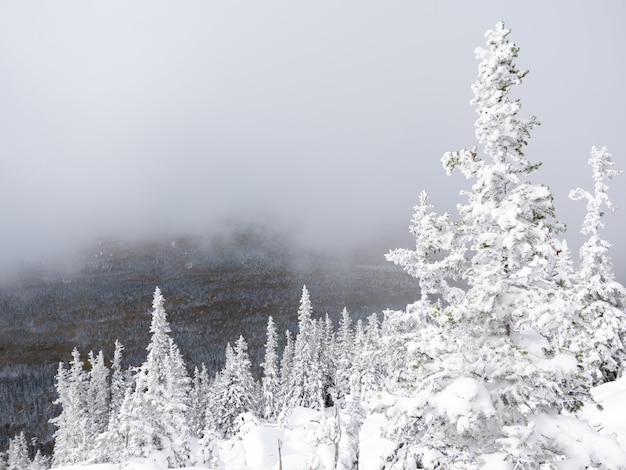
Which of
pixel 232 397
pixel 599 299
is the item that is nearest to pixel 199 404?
pixel 232 397

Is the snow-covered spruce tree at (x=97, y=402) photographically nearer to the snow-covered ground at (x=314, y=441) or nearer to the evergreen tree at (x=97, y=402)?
the evergreen tree at (x=97, y=402)

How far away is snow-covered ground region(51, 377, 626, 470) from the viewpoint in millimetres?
10348

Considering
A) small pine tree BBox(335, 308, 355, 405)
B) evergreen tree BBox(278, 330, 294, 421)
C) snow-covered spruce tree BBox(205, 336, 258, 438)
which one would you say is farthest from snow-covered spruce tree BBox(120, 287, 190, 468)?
small pine tree BBox(335, 308, 355, 405)

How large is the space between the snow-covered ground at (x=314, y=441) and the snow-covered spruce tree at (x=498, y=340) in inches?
30.5

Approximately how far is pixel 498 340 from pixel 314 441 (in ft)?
22.7

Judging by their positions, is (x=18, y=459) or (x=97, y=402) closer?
(x=97, y=402)

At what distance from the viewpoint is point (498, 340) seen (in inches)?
299

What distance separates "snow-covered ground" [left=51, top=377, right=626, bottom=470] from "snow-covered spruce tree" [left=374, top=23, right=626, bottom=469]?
775mm

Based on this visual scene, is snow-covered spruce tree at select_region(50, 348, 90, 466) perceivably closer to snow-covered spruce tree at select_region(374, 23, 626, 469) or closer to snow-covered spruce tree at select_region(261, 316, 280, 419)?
snow-covered spruce tree at select_region(261, 316, 280, 419)

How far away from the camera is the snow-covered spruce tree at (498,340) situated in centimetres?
647

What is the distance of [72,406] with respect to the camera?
49.9m

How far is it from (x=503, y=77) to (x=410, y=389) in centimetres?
650

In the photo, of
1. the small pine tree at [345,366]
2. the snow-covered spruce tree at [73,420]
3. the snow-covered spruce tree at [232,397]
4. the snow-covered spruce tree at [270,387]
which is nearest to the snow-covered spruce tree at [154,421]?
the snow-covered spruce tree at [232,397]

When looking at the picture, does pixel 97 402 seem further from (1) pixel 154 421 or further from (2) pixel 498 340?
(2) pixel 498 340
